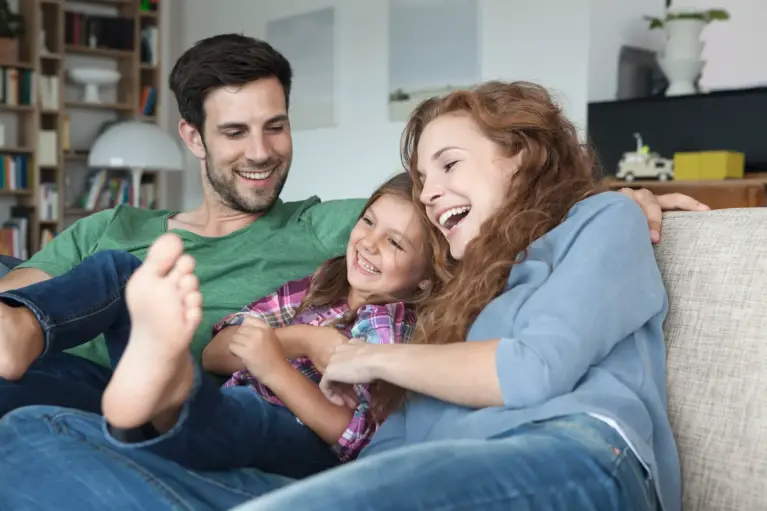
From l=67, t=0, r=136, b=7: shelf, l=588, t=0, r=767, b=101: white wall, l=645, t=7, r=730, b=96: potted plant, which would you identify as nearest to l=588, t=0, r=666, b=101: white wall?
l=588, t=0, r=767, b=101: white wall

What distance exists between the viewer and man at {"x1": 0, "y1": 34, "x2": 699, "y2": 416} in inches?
70.7

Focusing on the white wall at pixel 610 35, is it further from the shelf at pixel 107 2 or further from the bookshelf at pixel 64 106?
the shelf at pixel 107 2

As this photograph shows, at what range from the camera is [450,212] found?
130 centimetres

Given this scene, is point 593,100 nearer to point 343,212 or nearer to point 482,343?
point 343,212

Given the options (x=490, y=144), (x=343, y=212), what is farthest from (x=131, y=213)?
(x=490, y=144)

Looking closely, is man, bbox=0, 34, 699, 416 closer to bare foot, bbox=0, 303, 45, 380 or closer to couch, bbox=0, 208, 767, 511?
bare foot, bbox=0, 303, 45, 380

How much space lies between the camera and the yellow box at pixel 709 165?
11.3 feet

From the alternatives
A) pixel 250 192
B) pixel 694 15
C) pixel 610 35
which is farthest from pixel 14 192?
pixel 694 15

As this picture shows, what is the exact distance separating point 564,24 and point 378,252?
8.75 ft

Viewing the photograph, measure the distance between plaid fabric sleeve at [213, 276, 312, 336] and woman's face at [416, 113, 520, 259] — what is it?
411 mm

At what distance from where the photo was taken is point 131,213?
2035 millimetres

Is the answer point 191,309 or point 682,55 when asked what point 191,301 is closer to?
point 191,309

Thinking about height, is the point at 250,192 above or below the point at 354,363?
above

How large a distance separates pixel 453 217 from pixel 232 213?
0.82 m
